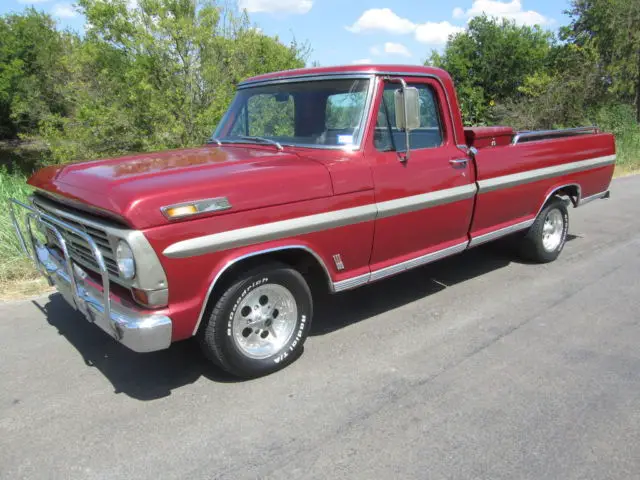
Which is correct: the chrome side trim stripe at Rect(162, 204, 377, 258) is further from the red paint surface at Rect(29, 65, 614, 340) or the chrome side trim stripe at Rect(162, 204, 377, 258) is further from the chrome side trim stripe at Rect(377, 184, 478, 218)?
the chrome side trim stripe at Rect(377, 184, 478, 218)

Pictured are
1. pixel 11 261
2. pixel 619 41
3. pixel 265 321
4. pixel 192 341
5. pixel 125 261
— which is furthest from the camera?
pixel 619 41

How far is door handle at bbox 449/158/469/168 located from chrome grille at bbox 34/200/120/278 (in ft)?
9.07

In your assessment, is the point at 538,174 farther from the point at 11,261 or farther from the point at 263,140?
the point at 11,261

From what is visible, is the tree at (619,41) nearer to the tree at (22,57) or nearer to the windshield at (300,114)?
the windshield at (300,114)

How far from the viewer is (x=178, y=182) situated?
3086 millimetres

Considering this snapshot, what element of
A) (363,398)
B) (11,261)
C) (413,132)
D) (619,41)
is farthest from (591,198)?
(619,41)

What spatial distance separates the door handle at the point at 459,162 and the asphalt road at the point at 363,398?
1254mm

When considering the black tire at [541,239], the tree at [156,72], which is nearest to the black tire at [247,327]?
the black tire at [541,239]

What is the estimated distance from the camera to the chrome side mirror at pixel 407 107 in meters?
3.85

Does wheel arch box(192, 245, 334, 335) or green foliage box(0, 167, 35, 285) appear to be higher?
wheel arch box(192, 245, 334, 335)

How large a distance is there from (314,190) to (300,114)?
100 cm

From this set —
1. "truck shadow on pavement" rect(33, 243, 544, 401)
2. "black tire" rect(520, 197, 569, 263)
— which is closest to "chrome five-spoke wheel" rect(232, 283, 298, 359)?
"truck shadow on pavement" rect(33, 243, 544, 401)

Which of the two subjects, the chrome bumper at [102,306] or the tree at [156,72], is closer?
the chrome bumper at [102,306]

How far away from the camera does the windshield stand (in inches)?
156
